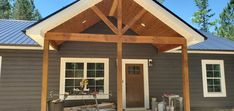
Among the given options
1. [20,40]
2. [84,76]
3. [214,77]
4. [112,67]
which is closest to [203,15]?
[214,77]

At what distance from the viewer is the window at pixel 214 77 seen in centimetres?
1020

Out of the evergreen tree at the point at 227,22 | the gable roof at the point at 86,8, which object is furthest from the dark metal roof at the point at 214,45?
the evergreen tree at the point at 227,22

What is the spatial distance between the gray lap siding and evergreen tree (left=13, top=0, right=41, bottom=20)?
81.3ft

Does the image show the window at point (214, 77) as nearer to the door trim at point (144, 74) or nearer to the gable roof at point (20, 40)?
the gable roof at point (20, 40)

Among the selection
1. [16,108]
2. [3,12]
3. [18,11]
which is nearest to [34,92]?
[16,108]

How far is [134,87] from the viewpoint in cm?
962

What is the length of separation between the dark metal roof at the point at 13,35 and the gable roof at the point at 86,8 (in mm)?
1975

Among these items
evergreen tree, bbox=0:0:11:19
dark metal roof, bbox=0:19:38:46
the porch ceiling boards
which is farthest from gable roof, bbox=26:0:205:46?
evergreen tree, bbox=0:0:11:19

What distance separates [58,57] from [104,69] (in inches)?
70.9

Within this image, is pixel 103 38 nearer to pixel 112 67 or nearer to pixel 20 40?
pixel 112 67

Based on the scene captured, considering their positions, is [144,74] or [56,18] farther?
[144,74]

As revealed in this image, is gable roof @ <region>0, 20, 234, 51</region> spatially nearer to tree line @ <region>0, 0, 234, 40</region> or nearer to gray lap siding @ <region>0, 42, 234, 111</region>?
gray lap siding @ <region>0, 42, 234, 111</region>

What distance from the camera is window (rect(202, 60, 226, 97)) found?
1020cm

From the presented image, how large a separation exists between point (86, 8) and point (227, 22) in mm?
22596
